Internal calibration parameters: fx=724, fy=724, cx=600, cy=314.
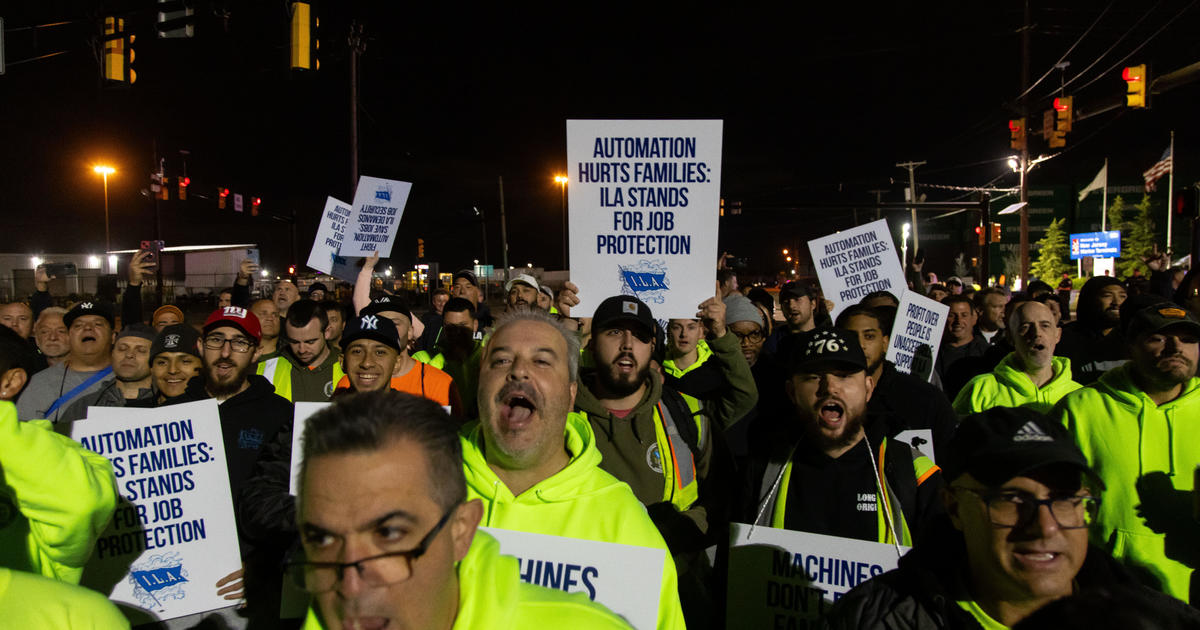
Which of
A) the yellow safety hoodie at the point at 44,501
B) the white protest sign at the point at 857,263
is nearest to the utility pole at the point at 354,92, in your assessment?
the white protest sign at the point at 857,263

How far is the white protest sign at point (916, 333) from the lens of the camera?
6.05 metres

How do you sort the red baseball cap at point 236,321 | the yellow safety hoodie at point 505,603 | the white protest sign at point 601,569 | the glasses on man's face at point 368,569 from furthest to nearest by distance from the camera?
the red baseball cap at point 236,321 → the white protest sign at point 601,569 → the yellow safety hoodie at point 505,603 → the glasses on man's face at point 368,569

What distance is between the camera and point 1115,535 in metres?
3.44

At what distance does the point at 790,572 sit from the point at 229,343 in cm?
358

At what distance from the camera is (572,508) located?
2514mm

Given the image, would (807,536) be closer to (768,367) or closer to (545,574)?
(545,574)

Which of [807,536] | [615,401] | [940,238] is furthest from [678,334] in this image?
[940,238]

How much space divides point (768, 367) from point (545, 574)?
12.4ft

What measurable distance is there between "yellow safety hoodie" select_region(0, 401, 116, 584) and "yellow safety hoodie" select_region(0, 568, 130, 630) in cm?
75

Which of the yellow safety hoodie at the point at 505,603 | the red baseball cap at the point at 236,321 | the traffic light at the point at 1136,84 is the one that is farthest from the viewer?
the traffic light at the point at 1136,84

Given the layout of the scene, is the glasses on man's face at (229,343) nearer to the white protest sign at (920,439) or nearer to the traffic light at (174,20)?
the white protest sign at (920,439)

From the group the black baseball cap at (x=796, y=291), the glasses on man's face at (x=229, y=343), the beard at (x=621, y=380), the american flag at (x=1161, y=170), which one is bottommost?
the beard at (x=621, y=380)

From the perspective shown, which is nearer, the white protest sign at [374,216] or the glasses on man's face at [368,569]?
the glasses on man's face at [368,569]

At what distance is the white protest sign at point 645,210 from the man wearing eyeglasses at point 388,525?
3.18 metres
